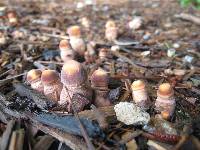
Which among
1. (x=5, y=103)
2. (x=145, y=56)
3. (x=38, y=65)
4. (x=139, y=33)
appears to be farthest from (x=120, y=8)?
(x=5, y=103)

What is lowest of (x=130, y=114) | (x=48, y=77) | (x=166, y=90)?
(x=130, y=114)

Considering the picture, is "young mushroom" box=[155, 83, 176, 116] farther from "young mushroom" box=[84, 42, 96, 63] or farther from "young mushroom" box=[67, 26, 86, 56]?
"young mushroom" box=[67, 26, 86, 56]

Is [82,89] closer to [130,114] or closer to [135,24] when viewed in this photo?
[130,114]

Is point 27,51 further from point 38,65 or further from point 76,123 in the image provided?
point 76,123

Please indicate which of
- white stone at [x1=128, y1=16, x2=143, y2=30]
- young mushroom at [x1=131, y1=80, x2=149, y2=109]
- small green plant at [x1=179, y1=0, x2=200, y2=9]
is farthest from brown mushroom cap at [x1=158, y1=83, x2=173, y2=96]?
small green plant at [x1=179, y1=0, x2=200, y2=9]

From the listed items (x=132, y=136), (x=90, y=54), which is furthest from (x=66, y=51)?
(x=132, y=136)

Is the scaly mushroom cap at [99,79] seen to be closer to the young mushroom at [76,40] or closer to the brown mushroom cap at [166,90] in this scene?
the brown mushroom cap at [166,90]

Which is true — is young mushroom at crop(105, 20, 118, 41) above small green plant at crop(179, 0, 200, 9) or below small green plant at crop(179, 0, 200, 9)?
above
